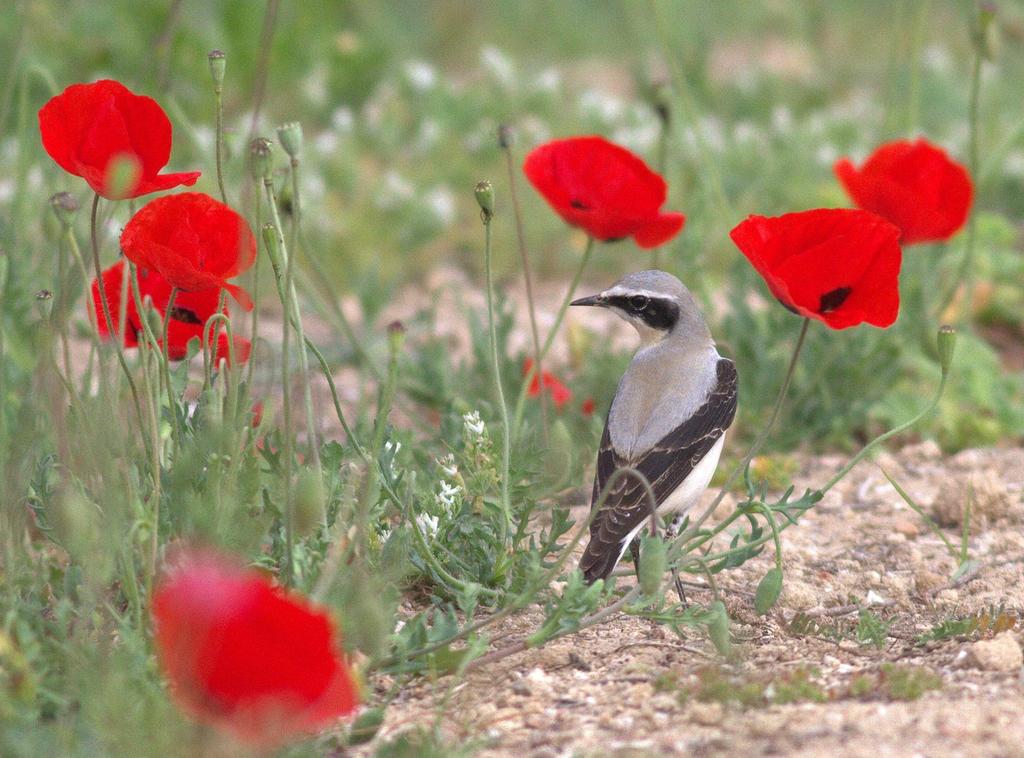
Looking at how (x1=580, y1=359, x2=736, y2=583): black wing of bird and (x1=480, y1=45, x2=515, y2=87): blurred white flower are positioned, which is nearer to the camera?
(x1=580, y1=359, x2=736, y2=583): black wing of bird

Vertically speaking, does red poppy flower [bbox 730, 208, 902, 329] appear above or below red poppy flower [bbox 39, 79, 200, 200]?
below

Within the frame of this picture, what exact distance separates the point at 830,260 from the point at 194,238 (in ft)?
4.18

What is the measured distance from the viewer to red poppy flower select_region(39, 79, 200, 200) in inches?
105

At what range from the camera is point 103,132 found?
2.67 metres

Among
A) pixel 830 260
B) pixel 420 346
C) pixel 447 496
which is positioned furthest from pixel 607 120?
pixel 830 260

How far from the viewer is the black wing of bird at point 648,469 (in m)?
3.10

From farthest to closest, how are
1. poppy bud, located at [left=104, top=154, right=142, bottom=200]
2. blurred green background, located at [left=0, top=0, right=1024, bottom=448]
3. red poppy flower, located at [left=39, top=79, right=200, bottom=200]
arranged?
blurred green background, located at [left=0, top=0, right=1024, bottom=448] < red poppy flower, located at [left=39, top=79, right=200, bottom=200] < poppy bud, located at [left=104, top=154, right=142, bottom=200]

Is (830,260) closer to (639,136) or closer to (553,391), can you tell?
(553,391)

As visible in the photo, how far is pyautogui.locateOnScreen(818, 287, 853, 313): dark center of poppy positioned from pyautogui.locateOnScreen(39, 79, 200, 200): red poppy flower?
133 cm

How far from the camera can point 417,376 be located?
479 centimetres

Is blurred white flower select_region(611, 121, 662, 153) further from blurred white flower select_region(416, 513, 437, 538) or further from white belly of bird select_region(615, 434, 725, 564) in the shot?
blurred white flower select_region(416, 513, 437, 538)

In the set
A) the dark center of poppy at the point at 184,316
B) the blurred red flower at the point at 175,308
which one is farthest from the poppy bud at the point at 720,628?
the dark center of poppy at the point at 184,316

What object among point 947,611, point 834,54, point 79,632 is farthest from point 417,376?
point 834,54

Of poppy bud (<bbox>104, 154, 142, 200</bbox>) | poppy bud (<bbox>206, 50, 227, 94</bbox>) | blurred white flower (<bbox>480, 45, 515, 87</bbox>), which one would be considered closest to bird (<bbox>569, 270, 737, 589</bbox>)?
poppy bud (<bbox>206, 50, 227, 94</bbox>)
